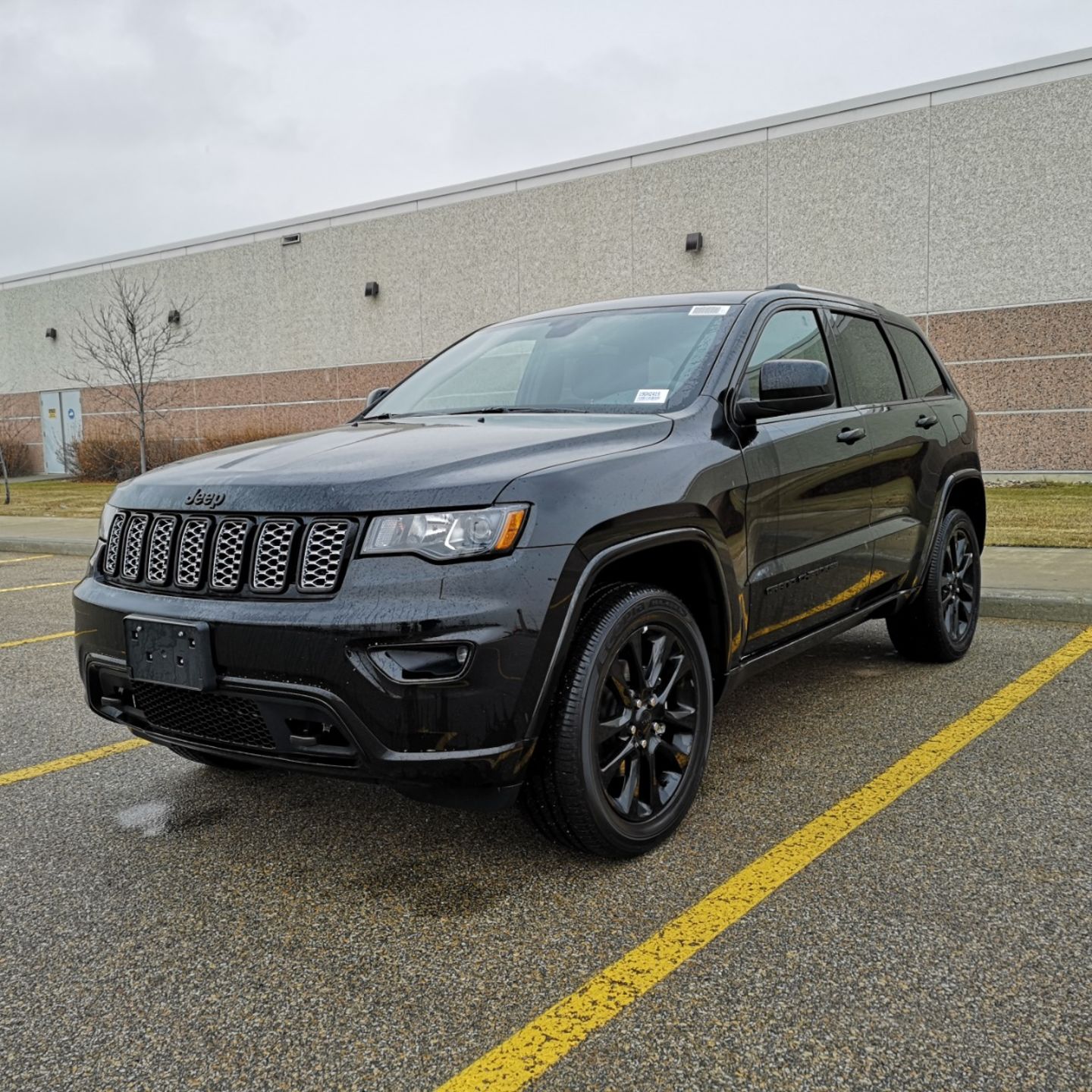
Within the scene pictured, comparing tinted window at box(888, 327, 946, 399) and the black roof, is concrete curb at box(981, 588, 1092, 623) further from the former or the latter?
the black roof

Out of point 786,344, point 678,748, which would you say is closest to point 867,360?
point 786,344

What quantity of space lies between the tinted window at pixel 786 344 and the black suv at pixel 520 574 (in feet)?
0.06

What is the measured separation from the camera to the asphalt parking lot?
220cm

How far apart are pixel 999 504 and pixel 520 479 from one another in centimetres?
1168

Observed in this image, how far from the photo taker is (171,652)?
2.93 metres

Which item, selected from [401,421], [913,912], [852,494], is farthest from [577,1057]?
[852,494]

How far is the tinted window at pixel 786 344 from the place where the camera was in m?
3.88

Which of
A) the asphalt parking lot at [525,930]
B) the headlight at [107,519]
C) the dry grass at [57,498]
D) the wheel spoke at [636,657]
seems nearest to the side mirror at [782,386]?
the wheel spoke at [636,657]

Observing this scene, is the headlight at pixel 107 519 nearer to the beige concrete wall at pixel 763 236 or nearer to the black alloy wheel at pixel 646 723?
the black alloy wheel at pixel 646 723

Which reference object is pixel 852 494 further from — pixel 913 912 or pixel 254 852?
pixel 254 852

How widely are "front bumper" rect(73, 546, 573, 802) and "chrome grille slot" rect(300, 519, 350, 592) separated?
45mm

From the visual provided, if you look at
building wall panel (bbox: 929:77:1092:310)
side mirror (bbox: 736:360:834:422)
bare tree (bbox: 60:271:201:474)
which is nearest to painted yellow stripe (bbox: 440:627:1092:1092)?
side mirror (bbox: 736:360:834:422)

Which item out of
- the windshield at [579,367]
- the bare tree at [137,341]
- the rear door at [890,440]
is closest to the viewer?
the windshield at [579,367]

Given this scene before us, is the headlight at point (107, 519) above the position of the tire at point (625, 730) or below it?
above
